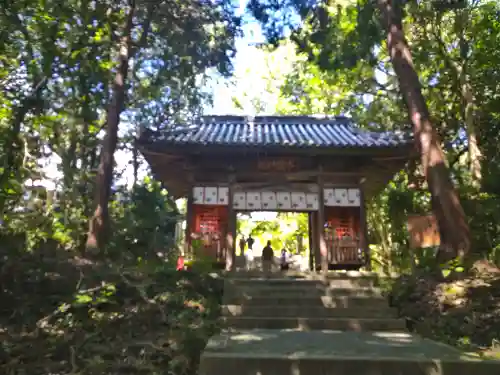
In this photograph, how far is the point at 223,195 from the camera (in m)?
11.6

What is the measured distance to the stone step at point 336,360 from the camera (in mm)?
4398

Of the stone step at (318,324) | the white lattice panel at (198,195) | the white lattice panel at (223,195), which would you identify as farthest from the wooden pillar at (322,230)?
the white lattice panel at (198,195)

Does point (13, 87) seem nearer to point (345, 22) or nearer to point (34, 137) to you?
point (34, 137)

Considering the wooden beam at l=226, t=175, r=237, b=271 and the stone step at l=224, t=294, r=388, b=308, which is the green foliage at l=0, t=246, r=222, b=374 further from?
the wooden beam at l=226, t=175, r=237, b=271

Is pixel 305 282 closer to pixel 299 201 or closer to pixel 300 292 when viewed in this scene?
pixel 300 292

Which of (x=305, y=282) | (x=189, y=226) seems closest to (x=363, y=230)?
(x=305, y=282)

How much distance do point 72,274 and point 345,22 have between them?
13.1 meters

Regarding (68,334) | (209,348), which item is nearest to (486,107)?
(209,348)

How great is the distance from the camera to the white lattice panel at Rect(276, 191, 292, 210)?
11.6 meters

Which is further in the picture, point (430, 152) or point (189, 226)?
point (189, 226)

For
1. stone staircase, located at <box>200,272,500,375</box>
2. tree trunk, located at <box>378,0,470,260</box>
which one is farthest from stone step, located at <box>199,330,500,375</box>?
tree trunk, located at <box>378,0,470,260</box>

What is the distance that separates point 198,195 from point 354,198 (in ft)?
15.7

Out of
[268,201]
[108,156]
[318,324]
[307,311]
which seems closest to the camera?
[318,324]

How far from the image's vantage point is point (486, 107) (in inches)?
558
